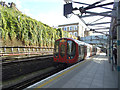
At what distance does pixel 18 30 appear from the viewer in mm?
16562

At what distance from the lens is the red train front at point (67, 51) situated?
29.3 ft

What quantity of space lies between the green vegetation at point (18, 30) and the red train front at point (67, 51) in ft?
32.5

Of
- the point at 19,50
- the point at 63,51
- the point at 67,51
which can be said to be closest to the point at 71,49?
the point at 67,51

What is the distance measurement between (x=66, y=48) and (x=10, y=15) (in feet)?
43.6

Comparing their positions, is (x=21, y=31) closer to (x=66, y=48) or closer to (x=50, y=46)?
(x=50, y=46)

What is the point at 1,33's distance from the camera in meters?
13.6

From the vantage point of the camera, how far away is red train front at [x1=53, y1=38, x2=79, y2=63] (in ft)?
29.3

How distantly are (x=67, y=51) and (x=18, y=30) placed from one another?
39.0 feet

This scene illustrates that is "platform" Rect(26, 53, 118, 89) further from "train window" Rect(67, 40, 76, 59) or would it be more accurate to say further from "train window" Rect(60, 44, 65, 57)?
"train window" Rect(60, 44, 65, 57)

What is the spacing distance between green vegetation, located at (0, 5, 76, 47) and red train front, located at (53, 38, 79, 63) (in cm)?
990

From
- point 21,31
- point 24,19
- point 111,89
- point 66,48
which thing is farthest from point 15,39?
point 111,89

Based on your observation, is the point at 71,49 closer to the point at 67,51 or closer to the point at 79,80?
the point at 67,51

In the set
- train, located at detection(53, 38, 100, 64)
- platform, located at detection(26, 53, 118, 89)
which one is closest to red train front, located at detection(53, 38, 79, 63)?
train, located at detection(53, 38, 100, 64)

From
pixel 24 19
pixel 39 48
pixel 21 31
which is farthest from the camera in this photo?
pixel 39 48
